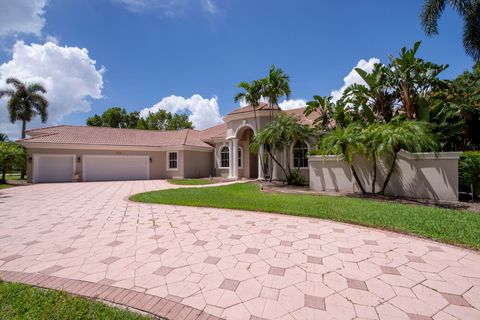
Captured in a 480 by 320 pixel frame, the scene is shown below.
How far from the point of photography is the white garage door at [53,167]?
65.2 feet

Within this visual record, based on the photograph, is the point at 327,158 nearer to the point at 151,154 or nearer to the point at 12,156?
the point at 151,154

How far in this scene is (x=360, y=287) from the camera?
3225mm

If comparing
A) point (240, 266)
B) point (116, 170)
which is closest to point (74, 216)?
point (240, 266)

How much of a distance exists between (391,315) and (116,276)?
390 cm

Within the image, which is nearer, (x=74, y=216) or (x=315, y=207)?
(x=74, y=216)

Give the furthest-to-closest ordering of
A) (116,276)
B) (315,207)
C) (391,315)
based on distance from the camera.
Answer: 1. (315,207)
2. (116,276)
3. (391,315)

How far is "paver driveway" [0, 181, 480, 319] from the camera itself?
9.37ft

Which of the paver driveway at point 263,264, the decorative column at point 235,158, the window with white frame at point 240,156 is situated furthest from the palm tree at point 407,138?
the window with white frame at point 240,156

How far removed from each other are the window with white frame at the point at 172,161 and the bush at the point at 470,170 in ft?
70.6

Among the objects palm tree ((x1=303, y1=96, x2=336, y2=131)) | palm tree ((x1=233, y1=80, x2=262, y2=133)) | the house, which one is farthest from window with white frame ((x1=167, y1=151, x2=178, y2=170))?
palm tree ((x1=303, y1=96, x2=336, y2=131))

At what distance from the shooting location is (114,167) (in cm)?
2264

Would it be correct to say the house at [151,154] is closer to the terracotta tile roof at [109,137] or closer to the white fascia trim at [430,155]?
the terracotta tile roof at [109,137]

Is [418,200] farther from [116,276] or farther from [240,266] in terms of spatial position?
[116,276]

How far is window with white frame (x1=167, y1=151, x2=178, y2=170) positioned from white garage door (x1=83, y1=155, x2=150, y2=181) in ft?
7.10
